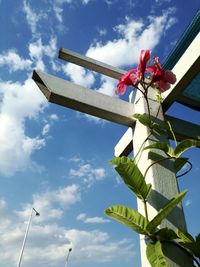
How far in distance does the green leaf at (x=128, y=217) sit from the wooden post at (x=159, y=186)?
96 mm

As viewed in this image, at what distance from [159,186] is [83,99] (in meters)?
0.50

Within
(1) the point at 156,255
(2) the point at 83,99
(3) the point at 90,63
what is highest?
(3) the point at 90,63

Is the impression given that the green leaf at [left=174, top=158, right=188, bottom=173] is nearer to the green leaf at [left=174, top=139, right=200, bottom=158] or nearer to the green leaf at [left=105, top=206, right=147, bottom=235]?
the green leaf at [left=174, top=139, right=200, bottom=158]

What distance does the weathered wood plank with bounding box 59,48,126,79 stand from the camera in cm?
139

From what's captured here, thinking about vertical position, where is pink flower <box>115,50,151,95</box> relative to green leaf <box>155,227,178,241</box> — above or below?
above

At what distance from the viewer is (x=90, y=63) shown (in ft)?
4.65

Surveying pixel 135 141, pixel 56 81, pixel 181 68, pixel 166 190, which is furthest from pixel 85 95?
pixel 166 190

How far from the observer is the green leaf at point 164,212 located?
0.86 metres

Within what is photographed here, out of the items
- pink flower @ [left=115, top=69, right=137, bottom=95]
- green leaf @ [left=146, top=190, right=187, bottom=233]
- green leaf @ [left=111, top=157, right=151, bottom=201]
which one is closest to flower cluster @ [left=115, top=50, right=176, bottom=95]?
pink flower @ [left=115, top=69, right=137, bottom=95]

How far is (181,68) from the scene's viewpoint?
1.26 metres

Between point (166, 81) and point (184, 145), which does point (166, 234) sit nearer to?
point (184, 145)

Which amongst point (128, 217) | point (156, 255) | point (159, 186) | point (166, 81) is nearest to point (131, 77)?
point (166, 81)

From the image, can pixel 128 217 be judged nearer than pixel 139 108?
Yes

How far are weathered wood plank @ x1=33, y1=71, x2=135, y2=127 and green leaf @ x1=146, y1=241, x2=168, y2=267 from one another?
637 millimetres
